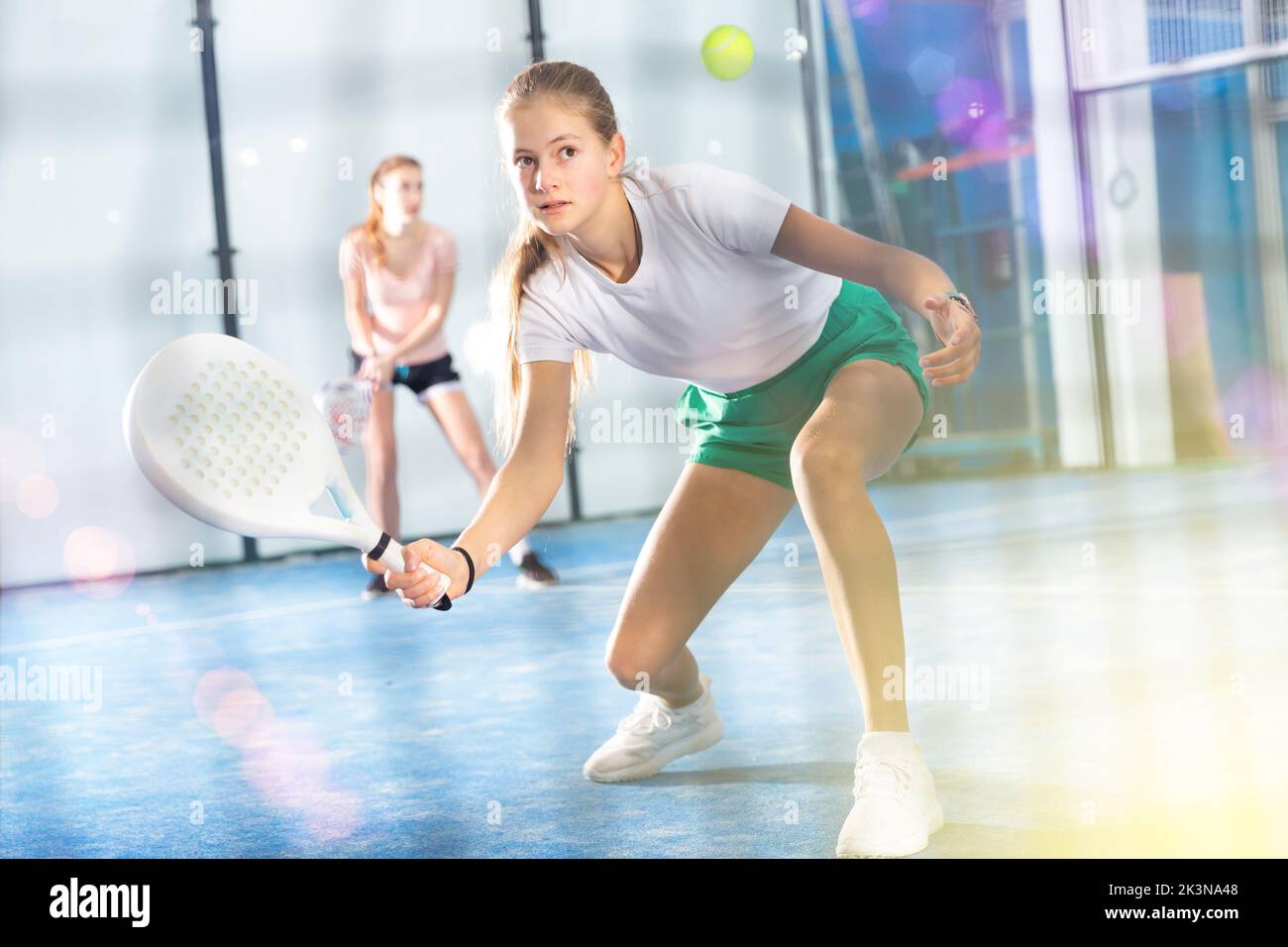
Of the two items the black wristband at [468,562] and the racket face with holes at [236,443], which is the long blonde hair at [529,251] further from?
the racket face with holes at [236,443]

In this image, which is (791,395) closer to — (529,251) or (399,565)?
(529,251)

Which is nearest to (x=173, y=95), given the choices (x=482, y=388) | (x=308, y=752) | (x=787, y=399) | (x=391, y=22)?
(x=391, y=22)

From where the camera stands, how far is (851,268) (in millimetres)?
1531

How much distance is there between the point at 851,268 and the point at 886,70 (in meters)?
4.65

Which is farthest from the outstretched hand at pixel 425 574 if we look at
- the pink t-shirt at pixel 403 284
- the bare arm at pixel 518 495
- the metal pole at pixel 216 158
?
the metal pole at pixel 216 158

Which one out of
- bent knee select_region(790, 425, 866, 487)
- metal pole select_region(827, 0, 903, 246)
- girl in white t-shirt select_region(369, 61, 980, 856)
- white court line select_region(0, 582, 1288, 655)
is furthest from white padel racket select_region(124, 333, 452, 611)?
metal pole select_region(827, 0, 903, 246)

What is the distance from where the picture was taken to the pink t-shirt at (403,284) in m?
3.61

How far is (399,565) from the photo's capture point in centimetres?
123

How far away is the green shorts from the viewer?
1.73m

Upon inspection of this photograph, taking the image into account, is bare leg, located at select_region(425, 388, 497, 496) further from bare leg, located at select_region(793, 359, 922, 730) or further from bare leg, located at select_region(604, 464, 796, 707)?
bare leg, located at select_region(793, 359, 922, 730)

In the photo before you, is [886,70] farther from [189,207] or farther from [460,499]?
[189,207]

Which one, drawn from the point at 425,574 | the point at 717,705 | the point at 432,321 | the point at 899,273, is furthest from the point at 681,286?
the point at 432,321

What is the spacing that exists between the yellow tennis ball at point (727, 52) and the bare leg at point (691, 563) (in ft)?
13.5

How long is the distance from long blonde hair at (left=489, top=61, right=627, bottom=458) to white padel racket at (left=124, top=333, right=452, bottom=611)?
33cm
